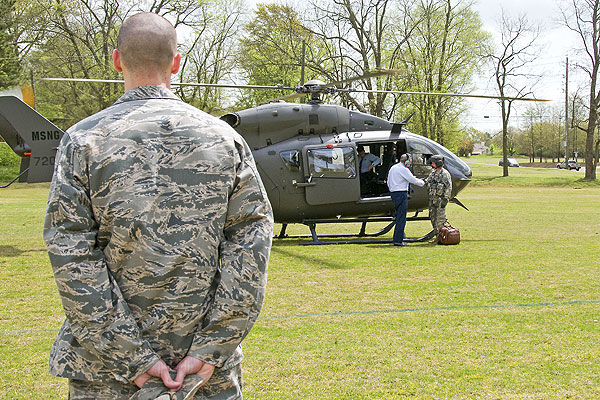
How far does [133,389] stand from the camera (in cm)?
217

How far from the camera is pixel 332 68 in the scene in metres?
42.1

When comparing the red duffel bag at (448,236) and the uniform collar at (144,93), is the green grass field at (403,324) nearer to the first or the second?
the red duffel bag at (448,236)

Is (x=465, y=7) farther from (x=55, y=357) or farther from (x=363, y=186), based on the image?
(x=55, y=357)

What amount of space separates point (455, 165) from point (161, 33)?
11.8 metres

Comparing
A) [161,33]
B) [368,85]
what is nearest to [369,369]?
[161,33]

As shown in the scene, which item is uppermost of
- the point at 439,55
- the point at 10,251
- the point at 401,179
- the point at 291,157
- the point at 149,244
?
the point at 439,55

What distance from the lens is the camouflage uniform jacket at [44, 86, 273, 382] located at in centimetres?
210

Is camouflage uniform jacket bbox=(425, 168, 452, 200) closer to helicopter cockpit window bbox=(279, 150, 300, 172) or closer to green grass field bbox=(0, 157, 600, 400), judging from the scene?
green grass field bbox=(0, 157, 600, 400)

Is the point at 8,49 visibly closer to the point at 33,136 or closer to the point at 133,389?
the point at 33,136

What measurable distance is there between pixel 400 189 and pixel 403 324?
636cm

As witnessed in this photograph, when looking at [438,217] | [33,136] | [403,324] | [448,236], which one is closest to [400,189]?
[438,217]

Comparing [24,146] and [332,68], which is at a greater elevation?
[332,68]

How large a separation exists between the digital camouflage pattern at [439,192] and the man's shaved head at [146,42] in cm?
1091

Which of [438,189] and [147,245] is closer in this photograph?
[147,245]
